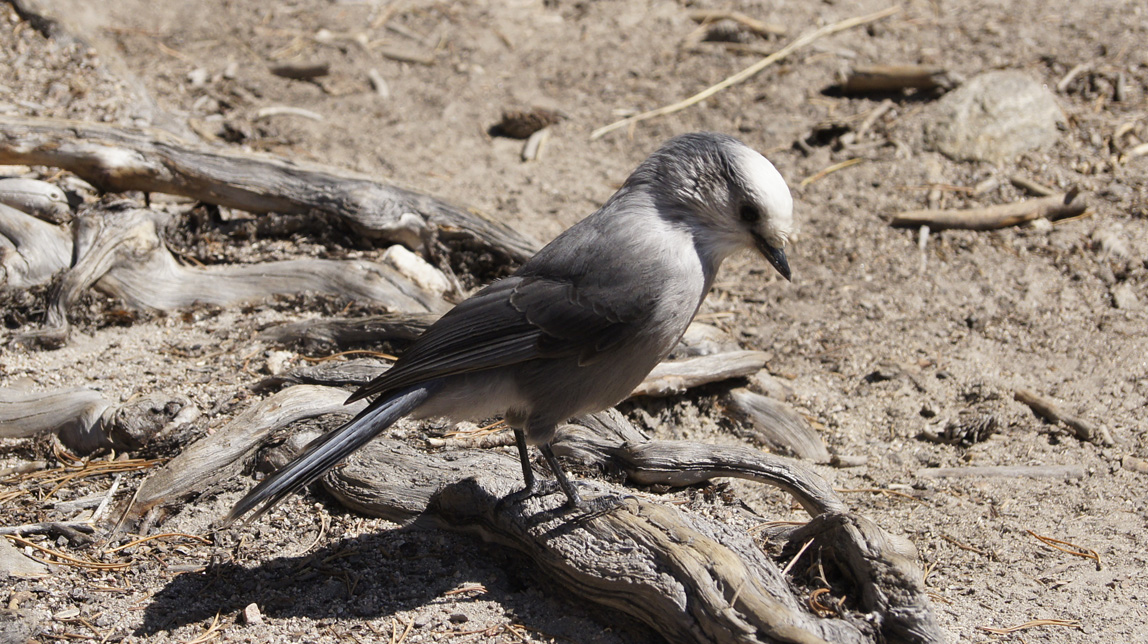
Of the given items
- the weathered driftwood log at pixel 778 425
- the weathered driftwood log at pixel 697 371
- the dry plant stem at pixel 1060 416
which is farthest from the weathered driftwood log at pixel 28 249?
the dry plant stem at pixel 1060 416

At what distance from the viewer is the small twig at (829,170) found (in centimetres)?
682

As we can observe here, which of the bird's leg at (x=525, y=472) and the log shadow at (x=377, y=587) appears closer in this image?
the log shadow at (x=377, y=587)

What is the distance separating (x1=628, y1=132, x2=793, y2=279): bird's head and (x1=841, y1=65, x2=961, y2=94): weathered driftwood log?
4356 mm

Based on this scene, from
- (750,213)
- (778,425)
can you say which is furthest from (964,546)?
(750,213)

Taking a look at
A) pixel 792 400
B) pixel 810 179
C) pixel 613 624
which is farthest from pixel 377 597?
pixel 810 179

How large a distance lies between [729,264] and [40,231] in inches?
168

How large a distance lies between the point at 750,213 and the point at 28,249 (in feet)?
13.3

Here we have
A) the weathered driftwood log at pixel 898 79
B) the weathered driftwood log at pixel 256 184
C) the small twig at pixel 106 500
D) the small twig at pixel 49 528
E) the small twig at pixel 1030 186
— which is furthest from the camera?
the weathered driftwood log at pixel 898 79

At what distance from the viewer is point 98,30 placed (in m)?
7.96

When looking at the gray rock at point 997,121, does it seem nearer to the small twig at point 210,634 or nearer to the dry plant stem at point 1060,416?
the dry plant stem at point 1060,416

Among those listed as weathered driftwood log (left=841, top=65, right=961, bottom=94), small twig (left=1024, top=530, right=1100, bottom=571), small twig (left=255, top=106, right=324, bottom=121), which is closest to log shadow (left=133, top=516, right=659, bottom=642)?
small twig (left=1024, top=530, right=1100, bottom=571)

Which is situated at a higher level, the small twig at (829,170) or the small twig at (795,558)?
the small twig at (829,170)

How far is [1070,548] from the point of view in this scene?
388 cm

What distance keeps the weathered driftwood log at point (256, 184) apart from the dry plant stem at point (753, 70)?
2287 mm
